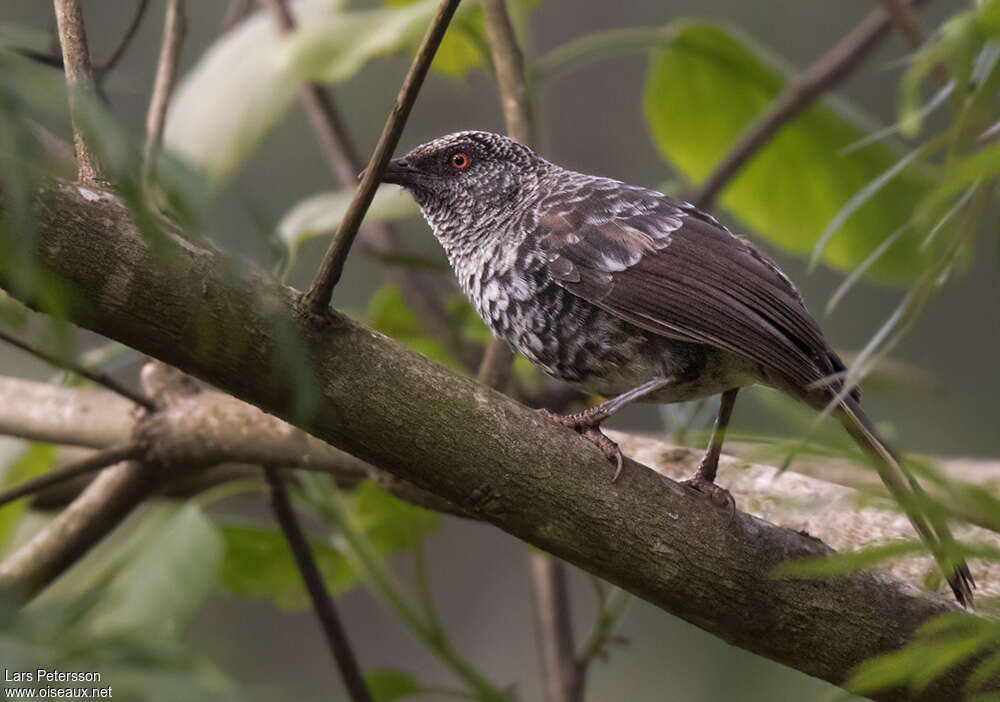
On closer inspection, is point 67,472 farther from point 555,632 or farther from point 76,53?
point 555,632

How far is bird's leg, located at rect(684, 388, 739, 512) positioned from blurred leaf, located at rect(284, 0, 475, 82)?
1.27 metres

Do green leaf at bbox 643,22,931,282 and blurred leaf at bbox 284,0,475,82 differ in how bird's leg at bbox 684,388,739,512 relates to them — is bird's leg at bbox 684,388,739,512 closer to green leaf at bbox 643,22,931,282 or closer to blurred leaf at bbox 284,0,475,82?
green leaf at bbox 643,22,931,282

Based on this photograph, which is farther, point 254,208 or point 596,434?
point 596,434

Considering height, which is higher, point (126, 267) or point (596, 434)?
point (596, 434)

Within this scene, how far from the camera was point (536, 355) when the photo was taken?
2.78 metres

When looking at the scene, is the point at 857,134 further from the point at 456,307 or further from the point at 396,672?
the point at 396,672

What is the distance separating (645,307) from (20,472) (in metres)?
2.13

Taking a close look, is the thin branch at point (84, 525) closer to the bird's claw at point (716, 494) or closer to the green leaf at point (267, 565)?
the green leaf at point (267, 565)

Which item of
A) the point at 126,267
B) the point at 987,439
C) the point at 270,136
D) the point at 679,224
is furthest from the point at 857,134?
the point at 270,136

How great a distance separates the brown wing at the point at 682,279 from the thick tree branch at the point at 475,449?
51 cm

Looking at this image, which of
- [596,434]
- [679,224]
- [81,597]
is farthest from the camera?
[679,224]

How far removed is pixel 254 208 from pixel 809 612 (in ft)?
4.78

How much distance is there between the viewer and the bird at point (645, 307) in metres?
2.51

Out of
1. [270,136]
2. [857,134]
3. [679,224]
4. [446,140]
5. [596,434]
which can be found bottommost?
[596,434]
